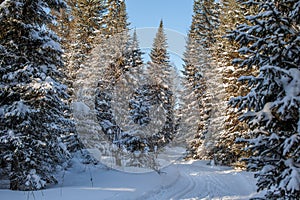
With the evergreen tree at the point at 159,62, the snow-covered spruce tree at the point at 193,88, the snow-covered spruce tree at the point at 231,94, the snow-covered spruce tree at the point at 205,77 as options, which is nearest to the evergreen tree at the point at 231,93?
the snow-covered spruce tree at the point at 231,94

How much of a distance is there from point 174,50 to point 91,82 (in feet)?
→ 50.5

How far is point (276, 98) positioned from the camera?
21.3 ft

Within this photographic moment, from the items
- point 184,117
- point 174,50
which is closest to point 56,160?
point 184,117

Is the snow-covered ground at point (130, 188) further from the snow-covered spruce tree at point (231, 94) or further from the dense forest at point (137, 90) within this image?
the snow-covered spruce tree at point (231, 94)

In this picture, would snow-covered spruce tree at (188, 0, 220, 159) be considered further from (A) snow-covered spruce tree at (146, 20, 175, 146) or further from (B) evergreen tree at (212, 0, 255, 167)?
(A) snow-covered spruce tree at (146, 20, 175, 146)

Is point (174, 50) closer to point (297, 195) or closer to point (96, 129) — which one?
point (96, 129)

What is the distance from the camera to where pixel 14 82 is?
9609 mm

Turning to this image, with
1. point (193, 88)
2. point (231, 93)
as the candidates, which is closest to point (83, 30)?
point (193, 88)

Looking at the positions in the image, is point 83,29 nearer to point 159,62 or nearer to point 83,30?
point 83,30

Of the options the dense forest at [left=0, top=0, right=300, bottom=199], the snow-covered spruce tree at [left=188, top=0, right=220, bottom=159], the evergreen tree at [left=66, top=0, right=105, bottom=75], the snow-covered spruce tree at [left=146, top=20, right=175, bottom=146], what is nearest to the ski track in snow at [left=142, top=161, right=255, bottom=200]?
the dense forest at [left=0, top=0, right=300, bottom=199]

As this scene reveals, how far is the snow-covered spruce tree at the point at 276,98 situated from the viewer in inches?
229

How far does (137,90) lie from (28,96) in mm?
11165

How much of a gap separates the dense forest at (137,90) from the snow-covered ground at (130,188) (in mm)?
748

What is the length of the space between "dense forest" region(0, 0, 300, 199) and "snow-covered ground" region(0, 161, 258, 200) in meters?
0.75
